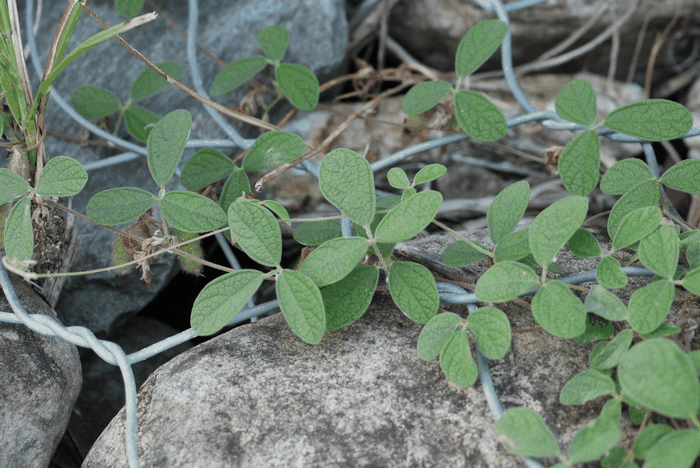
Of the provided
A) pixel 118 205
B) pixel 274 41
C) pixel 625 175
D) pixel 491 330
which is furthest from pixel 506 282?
pixel 274 41

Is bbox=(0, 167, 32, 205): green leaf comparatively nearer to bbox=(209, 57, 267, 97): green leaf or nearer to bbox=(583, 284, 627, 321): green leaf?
bbox=(209, 57, 267, 97): green leaf

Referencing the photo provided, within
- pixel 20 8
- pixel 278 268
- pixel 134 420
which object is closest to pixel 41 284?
pixel 134 420

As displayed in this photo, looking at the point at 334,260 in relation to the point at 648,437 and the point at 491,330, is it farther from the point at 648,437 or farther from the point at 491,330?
the point at 648,437

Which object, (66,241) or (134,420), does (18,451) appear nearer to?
(134,420)

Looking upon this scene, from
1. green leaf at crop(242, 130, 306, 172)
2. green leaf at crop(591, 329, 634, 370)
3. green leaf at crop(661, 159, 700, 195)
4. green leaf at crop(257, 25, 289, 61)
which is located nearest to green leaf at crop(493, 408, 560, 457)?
green leaf at crop(591, 329, 634, 370)

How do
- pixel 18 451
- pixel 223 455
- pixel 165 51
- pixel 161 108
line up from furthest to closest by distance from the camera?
pixel 165 51 → pixel 161 108 → pixel 18 451 → pixel 223 455
